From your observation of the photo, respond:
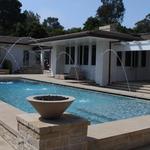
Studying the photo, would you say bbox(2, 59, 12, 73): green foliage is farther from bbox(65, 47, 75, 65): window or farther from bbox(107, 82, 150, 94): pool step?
bbox(107, 82, 150, 94): pool step

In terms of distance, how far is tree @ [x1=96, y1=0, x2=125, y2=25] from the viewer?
6698cm

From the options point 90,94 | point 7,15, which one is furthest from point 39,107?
point 7,15

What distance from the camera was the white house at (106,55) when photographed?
17.8 metres

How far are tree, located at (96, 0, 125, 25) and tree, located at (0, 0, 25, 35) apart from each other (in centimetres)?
1924

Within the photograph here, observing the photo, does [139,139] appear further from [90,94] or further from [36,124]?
[90,94]

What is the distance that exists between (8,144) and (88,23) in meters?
45.2

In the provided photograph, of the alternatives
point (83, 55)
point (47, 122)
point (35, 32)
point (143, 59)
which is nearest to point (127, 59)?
point (143, 59)

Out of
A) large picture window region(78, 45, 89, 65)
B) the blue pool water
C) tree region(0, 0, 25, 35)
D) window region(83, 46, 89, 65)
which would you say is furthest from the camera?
tree region(0, 0, 25, 35)

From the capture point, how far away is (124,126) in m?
6.05

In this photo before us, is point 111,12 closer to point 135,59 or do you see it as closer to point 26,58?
point 26,58

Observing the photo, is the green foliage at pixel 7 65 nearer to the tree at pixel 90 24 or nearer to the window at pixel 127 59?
the window at pixel 127 59

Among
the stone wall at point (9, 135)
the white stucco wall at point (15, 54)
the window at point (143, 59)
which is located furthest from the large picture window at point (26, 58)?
the stone wall at point (9, 135)

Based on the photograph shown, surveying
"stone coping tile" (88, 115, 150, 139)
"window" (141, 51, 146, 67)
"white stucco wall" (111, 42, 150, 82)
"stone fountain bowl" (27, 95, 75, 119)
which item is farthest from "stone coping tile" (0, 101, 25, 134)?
"window" (141, 51, 146, 67)

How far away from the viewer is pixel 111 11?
67875 millimetres
